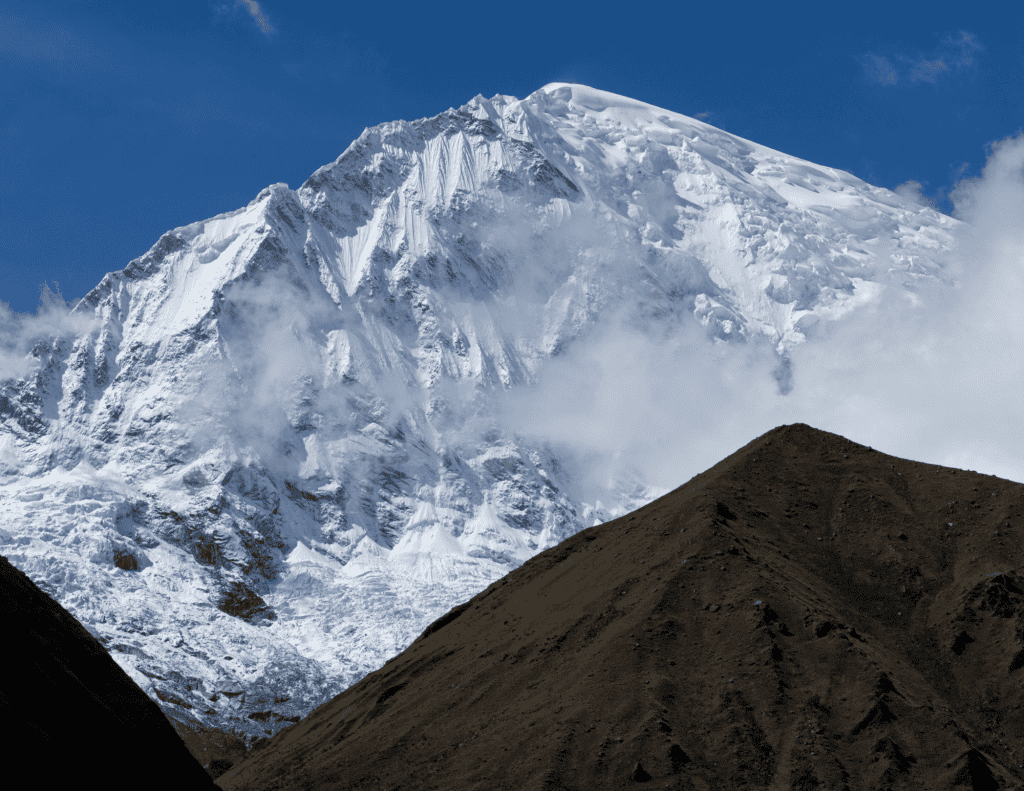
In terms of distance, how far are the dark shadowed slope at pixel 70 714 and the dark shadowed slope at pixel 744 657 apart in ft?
32.9

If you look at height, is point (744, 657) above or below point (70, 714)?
below

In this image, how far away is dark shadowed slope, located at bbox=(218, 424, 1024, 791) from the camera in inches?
1241

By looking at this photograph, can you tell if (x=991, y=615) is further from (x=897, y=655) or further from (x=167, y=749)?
(x=167, y=749)

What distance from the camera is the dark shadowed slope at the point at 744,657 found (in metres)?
31.5

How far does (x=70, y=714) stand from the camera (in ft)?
81.0

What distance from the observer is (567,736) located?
32938mm

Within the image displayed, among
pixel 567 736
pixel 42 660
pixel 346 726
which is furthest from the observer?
pixel 346 726

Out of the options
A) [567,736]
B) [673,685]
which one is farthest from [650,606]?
[567,736]

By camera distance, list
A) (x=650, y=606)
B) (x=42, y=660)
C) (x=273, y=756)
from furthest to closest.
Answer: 1. (x=273, y=756)
2. (x=650, y=606)
3. (x=42, y=660)

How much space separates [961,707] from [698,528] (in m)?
11.2

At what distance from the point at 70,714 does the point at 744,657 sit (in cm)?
2044

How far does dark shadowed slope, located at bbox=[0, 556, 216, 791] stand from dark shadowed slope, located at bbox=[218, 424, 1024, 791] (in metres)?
10.0

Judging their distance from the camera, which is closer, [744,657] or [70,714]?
[70,714]

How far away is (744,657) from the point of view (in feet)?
113
